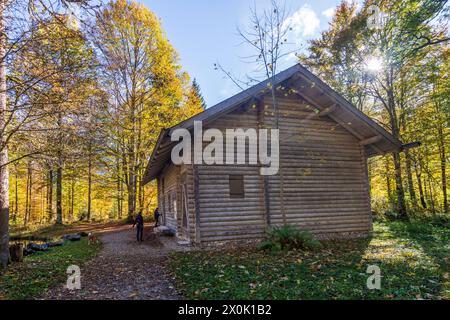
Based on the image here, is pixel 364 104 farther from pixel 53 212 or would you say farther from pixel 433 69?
pixel 53 212

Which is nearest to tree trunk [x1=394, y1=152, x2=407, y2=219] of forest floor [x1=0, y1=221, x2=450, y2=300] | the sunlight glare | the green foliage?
the sunlight glare

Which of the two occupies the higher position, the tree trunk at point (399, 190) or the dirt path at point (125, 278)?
the tree trunk at point (399, 190)

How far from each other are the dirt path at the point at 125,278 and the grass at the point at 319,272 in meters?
0.43

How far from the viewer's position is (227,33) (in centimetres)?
1162

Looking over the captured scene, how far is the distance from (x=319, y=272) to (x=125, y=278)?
188 inches

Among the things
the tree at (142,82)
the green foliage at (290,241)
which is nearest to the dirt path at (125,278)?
the green foliage at (290,241)

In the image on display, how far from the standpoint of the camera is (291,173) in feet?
40.3

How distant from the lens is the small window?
11.5m

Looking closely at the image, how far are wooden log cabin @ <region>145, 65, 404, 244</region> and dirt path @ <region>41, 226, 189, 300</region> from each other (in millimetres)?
2238

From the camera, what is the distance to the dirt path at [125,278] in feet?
17.7

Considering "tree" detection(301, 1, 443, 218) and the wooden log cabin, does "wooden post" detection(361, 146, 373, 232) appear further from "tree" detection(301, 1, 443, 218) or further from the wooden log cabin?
"tree" detection(301, 1, 443, 218)

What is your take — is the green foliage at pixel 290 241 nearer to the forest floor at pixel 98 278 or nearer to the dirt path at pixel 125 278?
the dirt path at pixel 125 278
